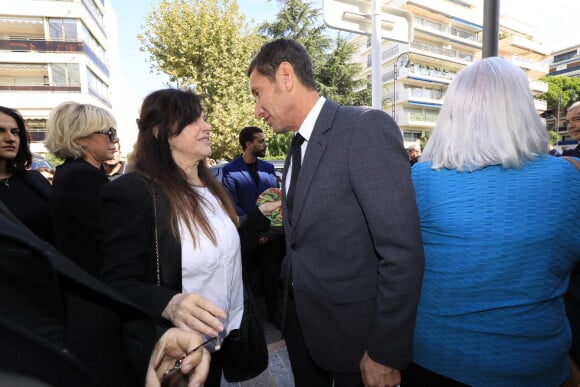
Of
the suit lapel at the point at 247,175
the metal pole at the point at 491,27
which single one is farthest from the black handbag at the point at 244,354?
the suit lapel at the point at 247,175

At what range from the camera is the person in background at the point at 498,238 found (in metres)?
1.29

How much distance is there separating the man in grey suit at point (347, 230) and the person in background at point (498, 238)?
0.49 feet

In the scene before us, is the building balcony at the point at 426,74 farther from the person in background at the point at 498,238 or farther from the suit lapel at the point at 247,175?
the person in background at the point at 498,238

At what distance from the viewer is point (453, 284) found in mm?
1398

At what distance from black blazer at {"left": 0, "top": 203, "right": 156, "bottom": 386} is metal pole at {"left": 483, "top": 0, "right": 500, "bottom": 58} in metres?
2.96

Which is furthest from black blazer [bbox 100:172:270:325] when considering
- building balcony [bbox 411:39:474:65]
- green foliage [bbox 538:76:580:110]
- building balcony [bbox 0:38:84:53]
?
green foliage [bbox 538:76:580:110]

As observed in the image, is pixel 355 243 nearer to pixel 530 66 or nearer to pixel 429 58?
pixel 429 58

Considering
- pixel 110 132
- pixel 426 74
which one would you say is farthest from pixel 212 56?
pixel 426 74

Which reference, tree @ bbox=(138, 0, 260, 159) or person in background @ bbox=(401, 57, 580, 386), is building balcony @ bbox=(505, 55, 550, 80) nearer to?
tree @ bbox=(138, 0, 260, 159)

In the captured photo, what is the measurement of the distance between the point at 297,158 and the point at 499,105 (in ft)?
3.17

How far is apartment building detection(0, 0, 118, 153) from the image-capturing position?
98.1 ft

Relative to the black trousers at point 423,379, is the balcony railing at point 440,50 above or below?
above

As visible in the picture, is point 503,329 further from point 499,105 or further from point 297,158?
point 297,158

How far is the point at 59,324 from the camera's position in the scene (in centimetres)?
48
